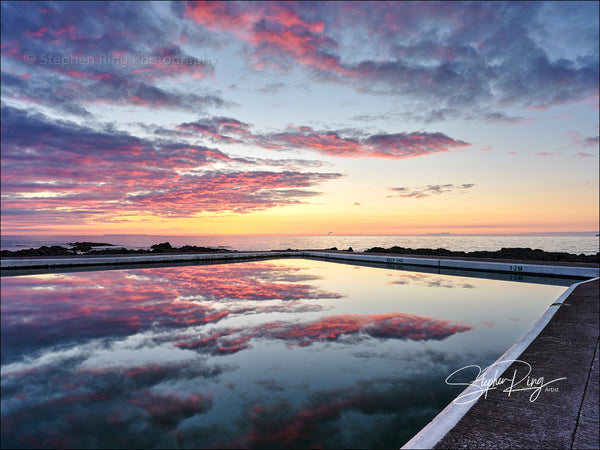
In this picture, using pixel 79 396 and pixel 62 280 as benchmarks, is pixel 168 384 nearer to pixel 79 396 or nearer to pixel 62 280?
pixel 79 396

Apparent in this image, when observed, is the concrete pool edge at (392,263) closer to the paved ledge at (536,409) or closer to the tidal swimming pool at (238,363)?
the tidal swimming pool at (238,363)

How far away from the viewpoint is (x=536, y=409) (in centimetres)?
414

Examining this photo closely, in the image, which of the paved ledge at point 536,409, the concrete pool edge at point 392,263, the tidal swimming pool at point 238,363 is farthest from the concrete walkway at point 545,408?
the concrete pool edge at point 392,263

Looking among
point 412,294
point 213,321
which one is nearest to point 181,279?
point 213,321

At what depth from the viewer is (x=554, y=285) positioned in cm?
1797

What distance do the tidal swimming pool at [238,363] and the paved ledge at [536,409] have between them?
111cm

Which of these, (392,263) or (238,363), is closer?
(238,363)

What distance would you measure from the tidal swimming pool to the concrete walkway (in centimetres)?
123

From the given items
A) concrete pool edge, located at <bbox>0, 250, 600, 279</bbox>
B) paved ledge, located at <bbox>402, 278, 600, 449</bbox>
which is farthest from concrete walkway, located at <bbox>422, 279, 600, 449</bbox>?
concrete pool edge, located at <bbox>0, 250, 600, 279</bbox>

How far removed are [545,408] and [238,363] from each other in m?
5.60

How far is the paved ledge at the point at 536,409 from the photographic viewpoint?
11.3 ft
